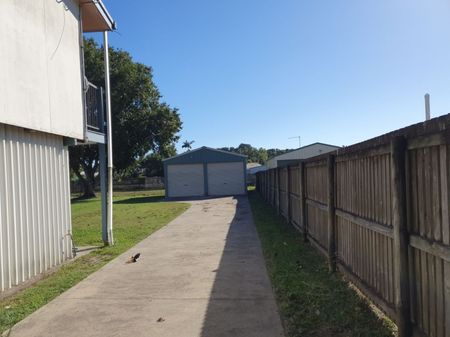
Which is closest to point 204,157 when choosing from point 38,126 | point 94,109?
point 94,109

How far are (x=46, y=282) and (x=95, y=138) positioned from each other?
4.12 metres

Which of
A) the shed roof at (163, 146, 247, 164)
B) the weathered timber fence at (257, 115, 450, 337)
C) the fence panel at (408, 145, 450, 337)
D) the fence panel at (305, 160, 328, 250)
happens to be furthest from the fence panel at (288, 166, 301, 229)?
the shed roof at (163, 146, 247, 164)

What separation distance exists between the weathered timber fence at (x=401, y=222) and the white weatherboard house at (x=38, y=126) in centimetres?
479

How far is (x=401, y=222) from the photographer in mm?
3932

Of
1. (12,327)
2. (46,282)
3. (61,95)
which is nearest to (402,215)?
(12,327)

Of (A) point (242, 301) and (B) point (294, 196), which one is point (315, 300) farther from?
(B) point (294, 196)

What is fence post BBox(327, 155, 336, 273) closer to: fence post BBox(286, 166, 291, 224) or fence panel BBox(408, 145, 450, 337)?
fence panel BBox(408, 145, 450, 337)

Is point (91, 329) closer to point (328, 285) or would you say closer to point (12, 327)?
point (12, 327)

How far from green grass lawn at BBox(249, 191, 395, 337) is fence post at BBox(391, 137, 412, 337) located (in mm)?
478

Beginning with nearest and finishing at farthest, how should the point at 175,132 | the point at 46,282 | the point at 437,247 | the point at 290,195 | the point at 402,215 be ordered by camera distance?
the point at 437,247, the point at 402,215, the point at 46,282, the point at 290,195, the point at 175,132

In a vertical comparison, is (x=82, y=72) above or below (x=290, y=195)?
above

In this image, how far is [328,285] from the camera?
20.9 ft

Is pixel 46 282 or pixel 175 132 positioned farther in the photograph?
pixel 175 132

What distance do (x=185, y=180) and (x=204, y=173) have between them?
166 cm
